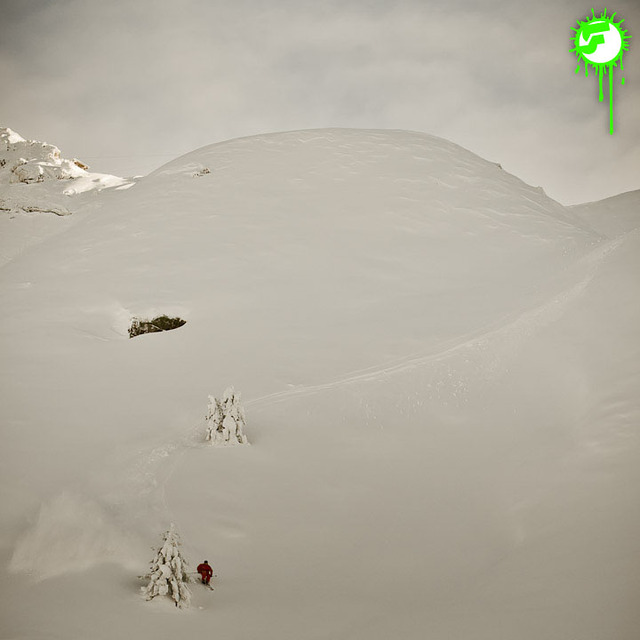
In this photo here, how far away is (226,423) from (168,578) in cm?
432

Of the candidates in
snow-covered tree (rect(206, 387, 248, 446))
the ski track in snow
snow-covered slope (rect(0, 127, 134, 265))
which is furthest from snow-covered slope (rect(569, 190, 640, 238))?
snow-covered slope (rect(0, 127, 134, 265))

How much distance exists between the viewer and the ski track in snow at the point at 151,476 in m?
8.06

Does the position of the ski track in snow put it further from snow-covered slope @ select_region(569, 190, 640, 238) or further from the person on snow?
snow-covered slope @ select_region(569, 190, 640, 238)

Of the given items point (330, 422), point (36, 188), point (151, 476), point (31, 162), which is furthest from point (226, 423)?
point (31, 162)

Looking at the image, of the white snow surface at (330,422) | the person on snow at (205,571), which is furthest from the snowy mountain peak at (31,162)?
the person on snow at (205,571)

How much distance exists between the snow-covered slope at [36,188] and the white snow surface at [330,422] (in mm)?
16943

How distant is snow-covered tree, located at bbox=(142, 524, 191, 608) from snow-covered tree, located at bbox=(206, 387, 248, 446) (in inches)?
158

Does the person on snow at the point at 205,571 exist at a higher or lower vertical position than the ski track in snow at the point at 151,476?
lower

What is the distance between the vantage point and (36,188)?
46625 millimetres

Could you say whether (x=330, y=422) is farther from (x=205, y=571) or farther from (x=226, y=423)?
(x=205, y=571)

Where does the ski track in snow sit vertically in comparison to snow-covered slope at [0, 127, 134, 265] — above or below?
below

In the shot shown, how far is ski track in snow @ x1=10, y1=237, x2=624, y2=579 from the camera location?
26.5 ft

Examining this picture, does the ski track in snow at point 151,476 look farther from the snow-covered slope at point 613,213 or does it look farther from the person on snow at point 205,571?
the snow-covered slope at point 613,213

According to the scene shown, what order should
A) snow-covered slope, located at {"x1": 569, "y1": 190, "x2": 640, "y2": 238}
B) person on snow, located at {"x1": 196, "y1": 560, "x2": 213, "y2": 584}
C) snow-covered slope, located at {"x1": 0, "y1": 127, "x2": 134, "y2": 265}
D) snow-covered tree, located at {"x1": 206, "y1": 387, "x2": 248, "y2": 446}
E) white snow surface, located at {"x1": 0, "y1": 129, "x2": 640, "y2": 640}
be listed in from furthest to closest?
snow-covered slope, located at {"x1": 569, "y1": 190, "x2": 640, "y2": 238}, snow-covered slope, located at {"x1": 0, "y1": 127, "x2": 134, "y2": 265}, snow-covered tree, located at {"x1": 206, "y1": 387, "x2": 248, "y2": 446}, person on snow, located at {"x1": 196, "y1": 560, "x2": 213, "y2": 584}, white snow surface, located at {"x1": 0, "y1": 129, "x2": 640, "y2": 640}
